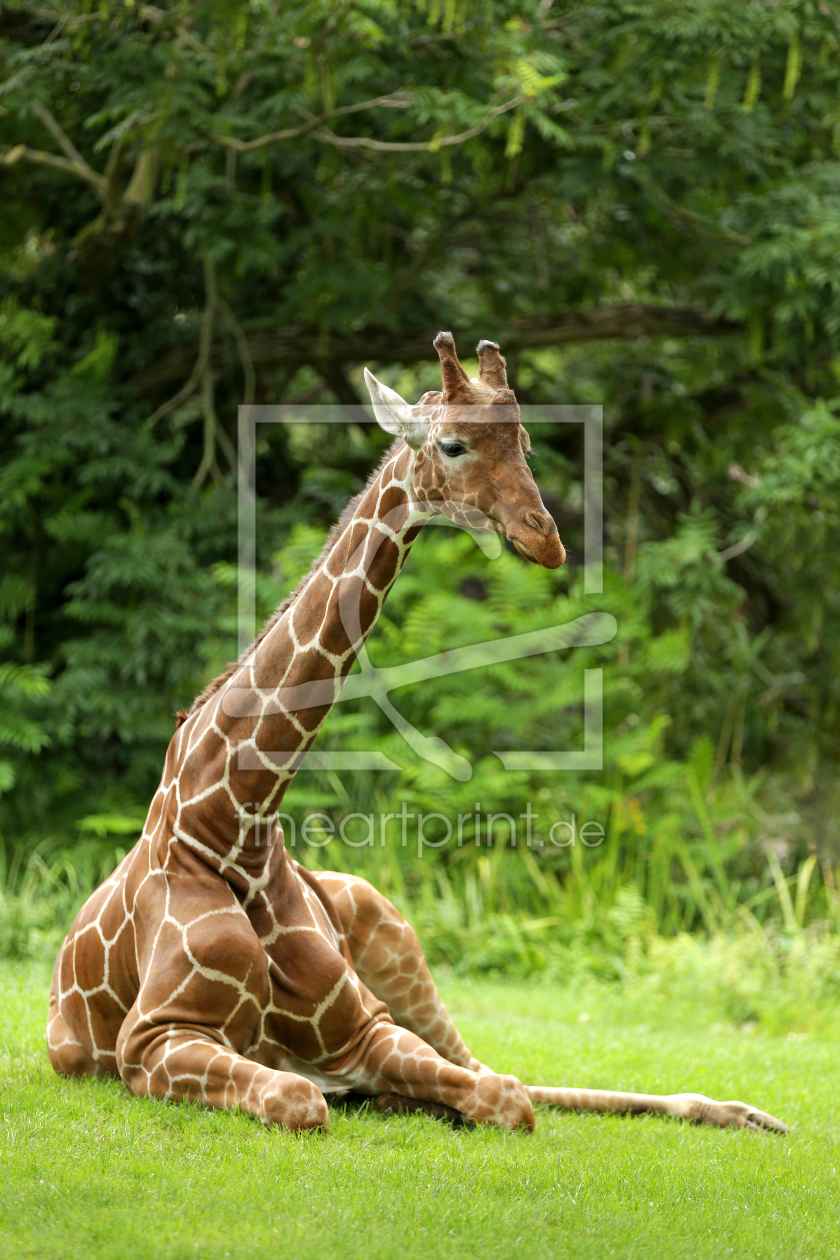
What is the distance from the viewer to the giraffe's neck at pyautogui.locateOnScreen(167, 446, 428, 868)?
387cm

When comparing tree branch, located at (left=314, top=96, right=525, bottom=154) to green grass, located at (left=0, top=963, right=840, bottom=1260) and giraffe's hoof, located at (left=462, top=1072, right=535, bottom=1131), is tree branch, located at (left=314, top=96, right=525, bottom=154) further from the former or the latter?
green grass, located at (left=0, top=963, right=840, bottom=1260)

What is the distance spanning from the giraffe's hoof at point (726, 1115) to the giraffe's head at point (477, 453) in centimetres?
220

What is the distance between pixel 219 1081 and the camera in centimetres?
374

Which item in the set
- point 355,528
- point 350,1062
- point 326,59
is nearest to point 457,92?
point 326,59

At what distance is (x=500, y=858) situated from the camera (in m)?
8.94

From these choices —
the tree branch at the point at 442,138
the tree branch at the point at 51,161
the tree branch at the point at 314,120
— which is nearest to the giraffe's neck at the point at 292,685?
the tree branch at the point at 442,138

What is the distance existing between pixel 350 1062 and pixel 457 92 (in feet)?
20.1

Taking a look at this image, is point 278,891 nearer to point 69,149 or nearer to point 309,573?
point 309,573

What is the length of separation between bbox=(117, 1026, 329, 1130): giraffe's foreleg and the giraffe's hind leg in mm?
715

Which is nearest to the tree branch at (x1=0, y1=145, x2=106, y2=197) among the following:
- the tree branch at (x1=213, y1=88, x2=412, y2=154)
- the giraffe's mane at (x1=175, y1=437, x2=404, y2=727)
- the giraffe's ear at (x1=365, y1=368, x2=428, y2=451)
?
the tree branch at (x1=213, y1=88, x2=412, y2=154)

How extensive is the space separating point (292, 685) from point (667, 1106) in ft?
6.83

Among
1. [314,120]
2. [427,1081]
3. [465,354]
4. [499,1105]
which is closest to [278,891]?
[427,1081]

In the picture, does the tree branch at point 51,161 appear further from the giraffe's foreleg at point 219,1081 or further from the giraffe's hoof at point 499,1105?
the giraffe's hoof at point 499,1105

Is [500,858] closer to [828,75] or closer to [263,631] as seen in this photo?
[263,631]
